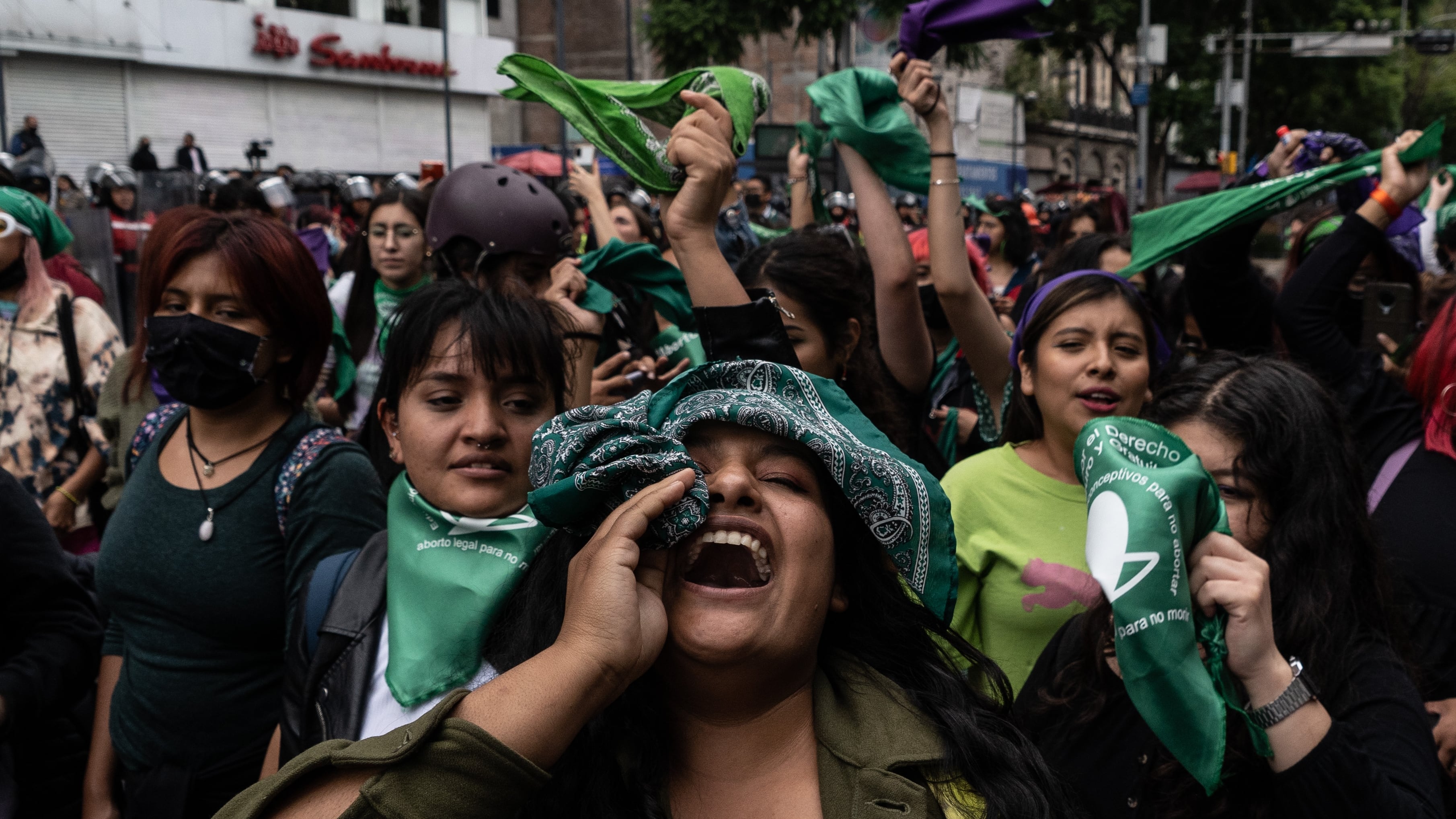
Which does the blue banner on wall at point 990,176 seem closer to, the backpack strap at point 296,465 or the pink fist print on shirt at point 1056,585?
the pink fist print on shirt at point 1056,585

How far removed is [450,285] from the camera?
258 centimetres

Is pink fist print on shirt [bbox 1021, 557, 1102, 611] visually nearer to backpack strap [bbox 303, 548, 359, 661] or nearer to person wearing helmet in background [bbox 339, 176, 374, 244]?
backpack strap [bbox 303, 548, 359, 661]

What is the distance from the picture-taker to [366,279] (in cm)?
517

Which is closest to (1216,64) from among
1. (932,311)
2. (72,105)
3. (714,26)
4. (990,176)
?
(990,176)

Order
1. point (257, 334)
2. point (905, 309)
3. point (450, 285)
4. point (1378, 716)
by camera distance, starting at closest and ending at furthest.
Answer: point (1378, 716), point (450, 285), point (257, 334), point (905, 309)

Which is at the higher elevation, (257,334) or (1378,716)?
(257,334)

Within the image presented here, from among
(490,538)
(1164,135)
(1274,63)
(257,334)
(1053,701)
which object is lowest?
(1053,701)

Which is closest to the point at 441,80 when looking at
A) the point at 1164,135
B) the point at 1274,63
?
the point at 1164,135

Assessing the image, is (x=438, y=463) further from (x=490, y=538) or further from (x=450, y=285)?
(x=450, y=285)

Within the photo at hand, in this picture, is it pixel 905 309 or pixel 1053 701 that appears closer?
pixel 1053 701

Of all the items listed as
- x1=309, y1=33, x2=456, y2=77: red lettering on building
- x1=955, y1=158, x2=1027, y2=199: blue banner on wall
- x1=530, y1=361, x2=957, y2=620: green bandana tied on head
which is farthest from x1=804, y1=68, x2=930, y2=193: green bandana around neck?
x1=955, y1=158, x2=1027, y2=199: blue banner on wall

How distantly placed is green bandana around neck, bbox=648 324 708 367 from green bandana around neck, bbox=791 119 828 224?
3.55 feet

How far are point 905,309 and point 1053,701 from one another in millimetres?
1580

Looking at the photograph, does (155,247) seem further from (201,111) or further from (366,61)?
(366,61)
